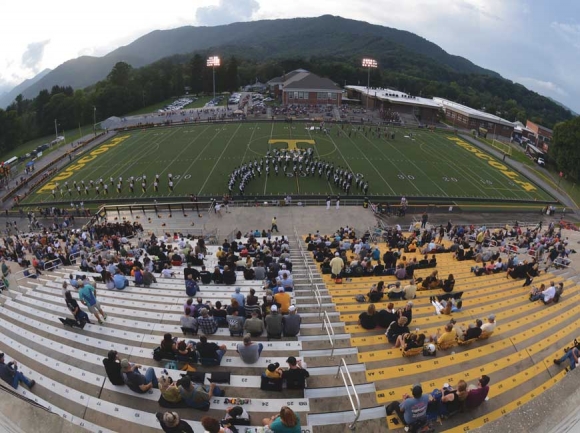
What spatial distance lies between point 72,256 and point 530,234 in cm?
2478

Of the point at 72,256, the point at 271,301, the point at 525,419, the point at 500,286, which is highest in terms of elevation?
the point at 525,419

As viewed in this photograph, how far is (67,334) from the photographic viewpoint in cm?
827

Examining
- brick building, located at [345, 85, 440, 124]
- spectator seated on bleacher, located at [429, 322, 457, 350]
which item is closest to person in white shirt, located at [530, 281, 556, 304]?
spectator seated on bleacher, located at [429, 322, 457, 350]

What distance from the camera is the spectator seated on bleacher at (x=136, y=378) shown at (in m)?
6.05

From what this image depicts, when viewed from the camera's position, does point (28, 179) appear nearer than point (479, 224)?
No

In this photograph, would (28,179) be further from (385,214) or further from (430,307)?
(430,307)

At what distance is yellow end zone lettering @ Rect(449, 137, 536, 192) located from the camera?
116ft

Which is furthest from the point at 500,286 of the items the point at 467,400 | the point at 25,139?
the point at 25,139

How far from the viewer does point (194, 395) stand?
5.70 metres

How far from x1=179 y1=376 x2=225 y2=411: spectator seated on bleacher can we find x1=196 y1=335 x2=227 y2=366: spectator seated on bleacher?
78 cm

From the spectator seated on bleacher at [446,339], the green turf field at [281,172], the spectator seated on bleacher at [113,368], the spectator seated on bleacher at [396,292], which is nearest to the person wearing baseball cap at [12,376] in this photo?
the spectator seated on bleacher at [113,368]

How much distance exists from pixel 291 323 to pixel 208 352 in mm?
1805

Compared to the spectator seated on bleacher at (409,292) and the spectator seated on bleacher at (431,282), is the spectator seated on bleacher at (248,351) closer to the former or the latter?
the spectator seated on bleacher at (409,292)

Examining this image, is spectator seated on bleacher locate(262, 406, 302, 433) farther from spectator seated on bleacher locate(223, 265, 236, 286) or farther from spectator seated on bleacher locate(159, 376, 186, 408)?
spectator seated on bleacher locate(223, 265, 236, 286)
